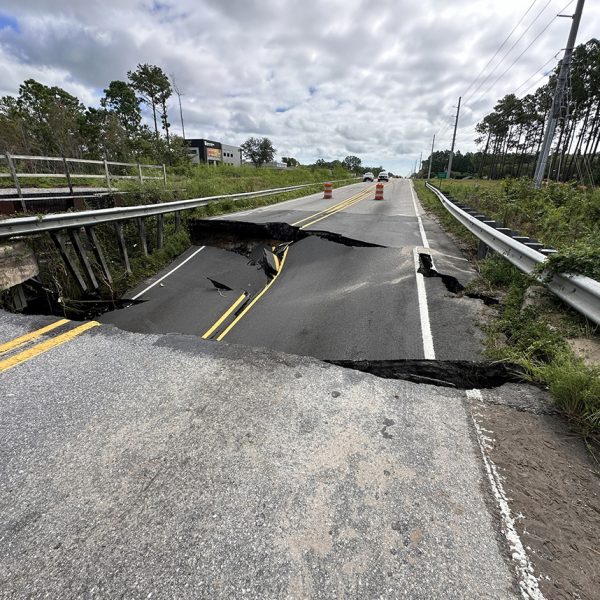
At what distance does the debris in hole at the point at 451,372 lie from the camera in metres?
3.21

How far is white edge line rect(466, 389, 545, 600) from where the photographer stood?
1.49m

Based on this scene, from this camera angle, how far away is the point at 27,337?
3.56 meters

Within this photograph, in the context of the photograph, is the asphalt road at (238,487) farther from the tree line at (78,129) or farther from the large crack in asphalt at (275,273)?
the tree line at (78,129)

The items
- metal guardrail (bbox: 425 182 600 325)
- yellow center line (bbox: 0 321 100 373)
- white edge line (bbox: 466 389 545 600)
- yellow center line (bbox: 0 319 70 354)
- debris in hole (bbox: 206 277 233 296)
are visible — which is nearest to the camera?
A: white edge line (bbox: 466 389 545 600)

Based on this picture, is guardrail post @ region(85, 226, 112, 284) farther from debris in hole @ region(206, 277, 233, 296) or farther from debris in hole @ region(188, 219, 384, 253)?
debris in hole @ region(188, 219, 384, 253)

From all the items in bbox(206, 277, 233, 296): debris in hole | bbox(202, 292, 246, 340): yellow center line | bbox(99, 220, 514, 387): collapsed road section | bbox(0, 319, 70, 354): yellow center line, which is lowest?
bbox(202, 292, 246, 340): yellow center line

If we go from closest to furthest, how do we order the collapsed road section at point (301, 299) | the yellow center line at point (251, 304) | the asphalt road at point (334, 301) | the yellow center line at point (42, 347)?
the yellow center line at point (42, 347) → the collapsed road section at point (301, 299) → the asphalt road at point (334, 301) → the yellow center line at point (251, 304)

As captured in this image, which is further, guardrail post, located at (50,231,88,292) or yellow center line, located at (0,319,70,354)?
guardrail post, located at (50,231,88,292)

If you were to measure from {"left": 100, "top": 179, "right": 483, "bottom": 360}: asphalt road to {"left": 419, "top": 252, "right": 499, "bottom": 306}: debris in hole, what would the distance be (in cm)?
11

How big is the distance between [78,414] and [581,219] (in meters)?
10.6

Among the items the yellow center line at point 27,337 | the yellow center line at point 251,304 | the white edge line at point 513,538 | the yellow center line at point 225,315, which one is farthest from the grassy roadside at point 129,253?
the white edge line at point 513,538

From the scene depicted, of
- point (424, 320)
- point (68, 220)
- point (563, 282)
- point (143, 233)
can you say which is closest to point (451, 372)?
point (424, 320)

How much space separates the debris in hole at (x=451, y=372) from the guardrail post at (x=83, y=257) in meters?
6.38

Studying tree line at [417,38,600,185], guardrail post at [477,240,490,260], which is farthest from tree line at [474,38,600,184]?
guardrail post at [477,240,490,260]
